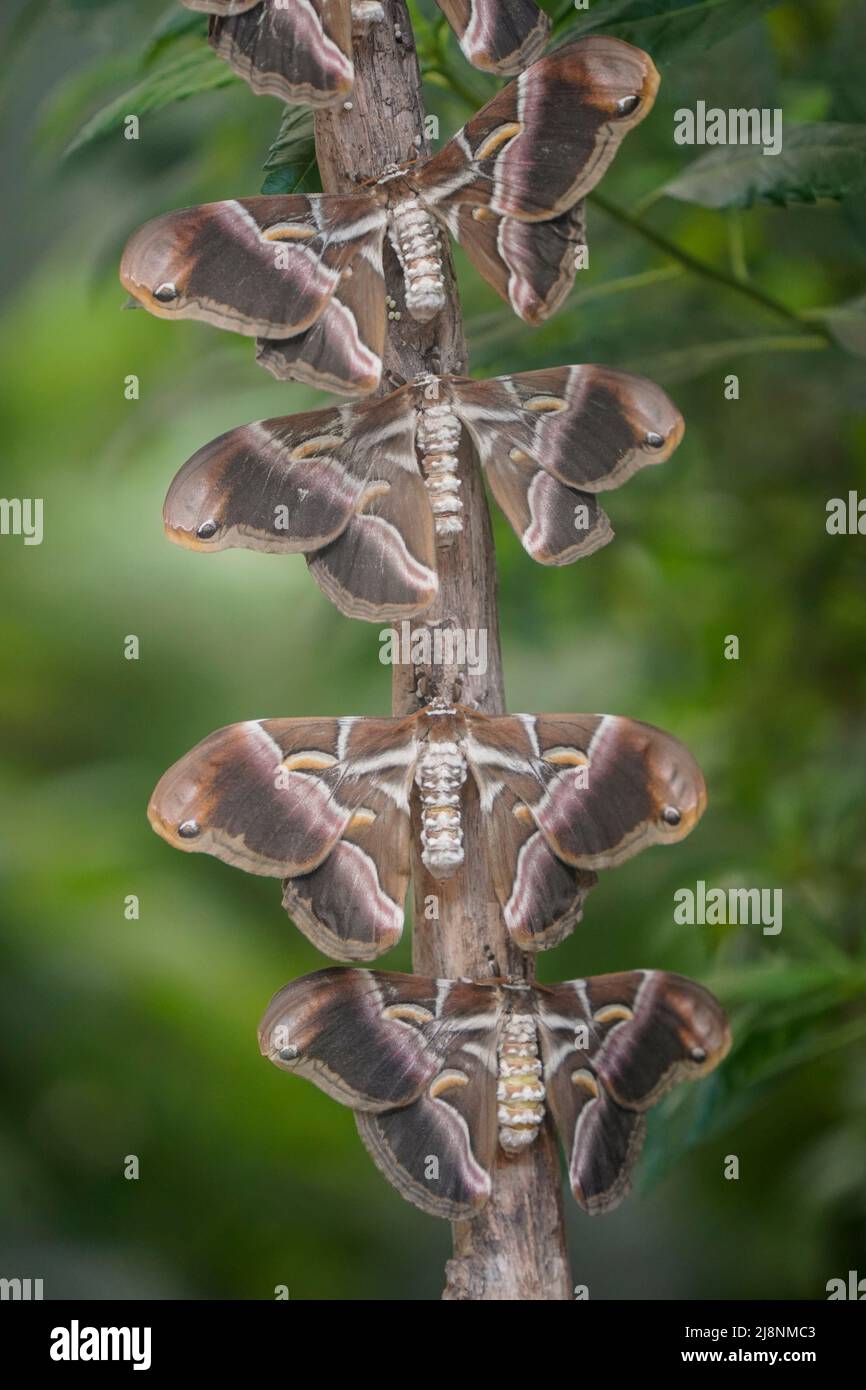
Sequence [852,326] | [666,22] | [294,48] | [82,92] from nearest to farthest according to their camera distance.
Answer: [294,48] < [666,22] < [852,326] < [82,92]

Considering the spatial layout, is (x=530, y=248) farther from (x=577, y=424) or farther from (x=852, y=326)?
(x=852, y=326)

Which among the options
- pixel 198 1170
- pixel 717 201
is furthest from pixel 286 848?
pixel 198 1170

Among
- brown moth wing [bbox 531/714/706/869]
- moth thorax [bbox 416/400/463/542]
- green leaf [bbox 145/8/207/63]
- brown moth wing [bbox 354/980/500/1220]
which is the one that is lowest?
brown moth wing [bbox 354/980/500/1220]

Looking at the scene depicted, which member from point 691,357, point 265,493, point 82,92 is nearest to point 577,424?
point 265,493

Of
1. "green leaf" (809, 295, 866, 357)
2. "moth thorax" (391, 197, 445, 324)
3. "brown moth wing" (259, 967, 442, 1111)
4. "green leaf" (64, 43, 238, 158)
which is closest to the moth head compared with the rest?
"moth thorax" (391, 197, 445, 324)

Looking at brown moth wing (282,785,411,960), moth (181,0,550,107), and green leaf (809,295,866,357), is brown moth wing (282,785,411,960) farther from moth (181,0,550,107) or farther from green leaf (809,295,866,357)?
green leaf (809,295,866,357)
